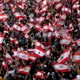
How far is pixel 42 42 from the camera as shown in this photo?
2302 cm

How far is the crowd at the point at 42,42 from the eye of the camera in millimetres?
18625

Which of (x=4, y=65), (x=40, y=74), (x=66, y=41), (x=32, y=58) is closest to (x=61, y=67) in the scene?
(x=40, y=74)

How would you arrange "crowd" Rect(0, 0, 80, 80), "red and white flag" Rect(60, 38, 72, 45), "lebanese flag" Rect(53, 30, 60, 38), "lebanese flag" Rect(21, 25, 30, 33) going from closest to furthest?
"crowd" Rect(0, 0, 80, 80), "red and white flag" Rect(60, 38, 72, 45), "lebanese flag" Rect(53, 30, 60, 38), "lebanese flag" Rect(21, 25, 30, 33)

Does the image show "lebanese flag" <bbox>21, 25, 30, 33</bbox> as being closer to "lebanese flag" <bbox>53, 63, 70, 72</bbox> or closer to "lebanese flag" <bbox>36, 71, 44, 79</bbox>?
"lebanese flag" <bbox>36, 71, 44, 79</bbox>

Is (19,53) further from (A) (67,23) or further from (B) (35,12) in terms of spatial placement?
(B) (35,12)

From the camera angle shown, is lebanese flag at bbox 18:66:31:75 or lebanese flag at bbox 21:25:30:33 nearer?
lebanese flag at bbox 18:66:31:75

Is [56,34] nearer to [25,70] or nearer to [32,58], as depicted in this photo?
[32,58]

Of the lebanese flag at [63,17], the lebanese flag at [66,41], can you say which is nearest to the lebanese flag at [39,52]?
the lebanese flag at [66,41]

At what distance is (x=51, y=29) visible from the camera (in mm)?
24859

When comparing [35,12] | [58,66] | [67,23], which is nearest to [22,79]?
[58,66]

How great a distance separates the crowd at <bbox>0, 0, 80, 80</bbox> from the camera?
733 inches

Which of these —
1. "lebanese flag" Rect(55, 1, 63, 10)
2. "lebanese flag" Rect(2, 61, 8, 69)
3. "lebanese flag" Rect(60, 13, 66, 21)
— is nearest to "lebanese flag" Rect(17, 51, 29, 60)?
"lebanese flag" Rect(2, 61, 8, 69)

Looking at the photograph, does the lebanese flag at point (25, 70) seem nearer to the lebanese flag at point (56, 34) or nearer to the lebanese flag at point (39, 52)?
the lebanese flag at point (39, 52)

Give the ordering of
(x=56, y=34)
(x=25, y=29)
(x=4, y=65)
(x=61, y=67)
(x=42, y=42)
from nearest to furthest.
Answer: (x=61, y=67)
(x=4, y=65)
(x=56, y=34)
(x=42, y=42)
(x=25, y=29)
